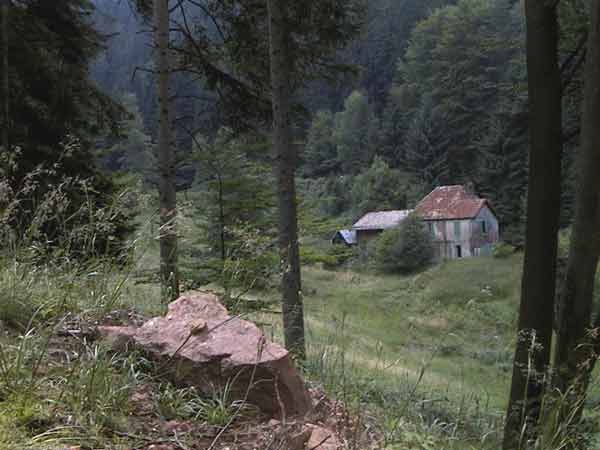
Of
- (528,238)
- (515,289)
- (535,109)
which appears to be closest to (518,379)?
(528,238)

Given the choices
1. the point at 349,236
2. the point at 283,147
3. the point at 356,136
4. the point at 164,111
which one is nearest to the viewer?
the point at 283,147

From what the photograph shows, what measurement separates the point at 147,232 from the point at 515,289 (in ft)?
67.0

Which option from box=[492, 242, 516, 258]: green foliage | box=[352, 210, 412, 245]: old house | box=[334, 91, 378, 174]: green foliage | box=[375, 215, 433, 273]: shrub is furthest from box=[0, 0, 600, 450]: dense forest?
box=[334, 91, 378, 174]: green foliage

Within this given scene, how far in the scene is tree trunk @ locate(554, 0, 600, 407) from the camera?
4.02m

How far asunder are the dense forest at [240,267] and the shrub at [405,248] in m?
8.47

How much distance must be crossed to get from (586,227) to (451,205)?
3247 cm

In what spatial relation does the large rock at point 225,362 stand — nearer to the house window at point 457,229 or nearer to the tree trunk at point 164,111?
the tree trunk at point 164,111

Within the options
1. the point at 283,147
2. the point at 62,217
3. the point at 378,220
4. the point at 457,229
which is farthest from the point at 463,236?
the point at 62,217

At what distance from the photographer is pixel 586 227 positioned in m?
4.14

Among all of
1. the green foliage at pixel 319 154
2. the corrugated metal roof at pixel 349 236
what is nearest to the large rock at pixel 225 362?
the corrugated metal roof at pixel 349 236

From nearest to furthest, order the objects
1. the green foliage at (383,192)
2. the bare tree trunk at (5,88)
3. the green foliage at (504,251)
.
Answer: the bare tree trunk at (5,88), the green foliage at (504,251), the green foliage at (383,192)

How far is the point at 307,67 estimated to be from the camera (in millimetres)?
7152

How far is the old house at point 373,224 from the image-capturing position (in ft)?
120

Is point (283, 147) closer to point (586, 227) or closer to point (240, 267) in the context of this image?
point (240, 267)
